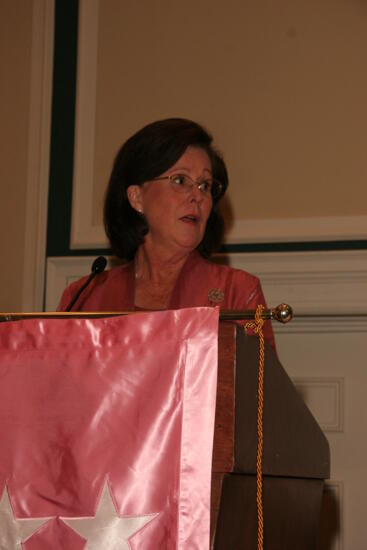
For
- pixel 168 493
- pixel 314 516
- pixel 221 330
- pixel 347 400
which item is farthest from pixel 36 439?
pixel 347 400

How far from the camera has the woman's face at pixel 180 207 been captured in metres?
2.78

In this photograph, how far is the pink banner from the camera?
151 centimetres

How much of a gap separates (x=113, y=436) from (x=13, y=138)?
8.45 feet

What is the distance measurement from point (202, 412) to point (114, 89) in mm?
2584

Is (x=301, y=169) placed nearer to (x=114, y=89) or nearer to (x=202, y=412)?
(x=114, y=89)

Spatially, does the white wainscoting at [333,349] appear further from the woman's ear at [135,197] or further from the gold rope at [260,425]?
the gold rope at [260,425]

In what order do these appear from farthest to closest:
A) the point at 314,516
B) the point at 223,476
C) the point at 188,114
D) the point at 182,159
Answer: the point at 188,114, the point at 182,159, the point at 314,516, the point at 223,476

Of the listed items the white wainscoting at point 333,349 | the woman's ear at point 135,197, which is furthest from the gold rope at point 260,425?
the white wainscoting at point 333,349

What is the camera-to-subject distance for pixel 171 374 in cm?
158

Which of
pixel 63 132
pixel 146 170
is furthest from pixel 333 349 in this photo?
pixel 63 132

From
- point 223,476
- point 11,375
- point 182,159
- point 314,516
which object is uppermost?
point 182,159

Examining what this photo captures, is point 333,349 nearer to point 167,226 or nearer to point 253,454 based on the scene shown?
point 167,226

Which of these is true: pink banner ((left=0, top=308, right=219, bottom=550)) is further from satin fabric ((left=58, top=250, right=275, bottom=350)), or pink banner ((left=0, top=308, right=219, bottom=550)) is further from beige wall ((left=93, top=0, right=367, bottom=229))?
beige wall ((left=93, top=0, right=367, bottom=229))

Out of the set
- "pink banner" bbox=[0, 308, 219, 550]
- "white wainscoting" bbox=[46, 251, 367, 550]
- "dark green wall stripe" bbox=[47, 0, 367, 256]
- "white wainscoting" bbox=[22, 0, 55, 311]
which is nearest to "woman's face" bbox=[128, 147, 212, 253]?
"white wainscoting" bbox=[46, 251, 367, 550]
